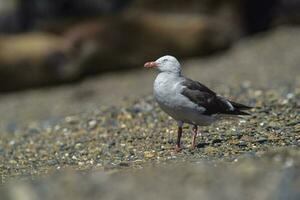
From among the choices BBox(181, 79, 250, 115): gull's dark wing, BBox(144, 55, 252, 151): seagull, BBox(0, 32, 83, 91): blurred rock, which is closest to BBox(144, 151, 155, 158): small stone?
BBox(144, 55, 252, 151): seagull

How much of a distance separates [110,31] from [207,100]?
11.3 metres

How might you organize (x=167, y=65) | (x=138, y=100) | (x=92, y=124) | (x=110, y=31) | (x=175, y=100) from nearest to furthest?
(x=175, y=100), (x=167, y=65), (x=92, y=124), (x=138, y=100), (x=110, y=31)

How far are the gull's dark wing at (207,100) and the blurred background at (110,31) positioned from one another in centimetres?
1037

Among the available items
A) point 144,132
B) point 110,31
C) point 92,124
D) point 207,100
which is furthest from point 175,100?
point 110,31

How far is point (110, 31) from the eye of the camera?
19.8m

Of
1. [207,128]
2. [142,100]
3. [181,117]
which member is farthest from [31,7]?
[181,117]

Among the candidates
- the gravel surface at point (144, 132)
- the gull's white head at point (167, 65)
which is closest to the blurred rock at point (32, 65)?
the gravel surface at point (144, 132)

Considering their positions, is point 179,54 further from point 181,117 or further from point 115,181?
point 115,181

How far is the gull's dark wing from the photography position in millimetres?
8586

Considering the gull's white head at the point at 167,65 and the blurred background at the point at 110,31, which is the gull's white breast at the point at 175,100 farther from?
the blurred background at the point at 110,31

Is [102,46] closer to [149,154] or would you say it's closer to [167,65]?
[149,154]

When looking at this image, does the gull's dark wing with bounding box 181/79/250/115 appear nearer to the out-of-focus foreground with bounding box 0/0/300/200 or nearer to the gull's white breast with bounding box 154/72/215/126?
the gull's white breast with bounding box 154/72/215/126

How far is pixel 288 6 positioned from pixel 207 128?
1339 centimetres

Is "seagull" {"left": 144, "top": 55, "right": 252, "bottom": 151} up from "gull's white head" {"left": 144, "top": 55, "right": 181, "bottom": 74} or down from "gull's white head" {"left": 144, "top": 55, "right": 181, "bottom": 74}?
down
